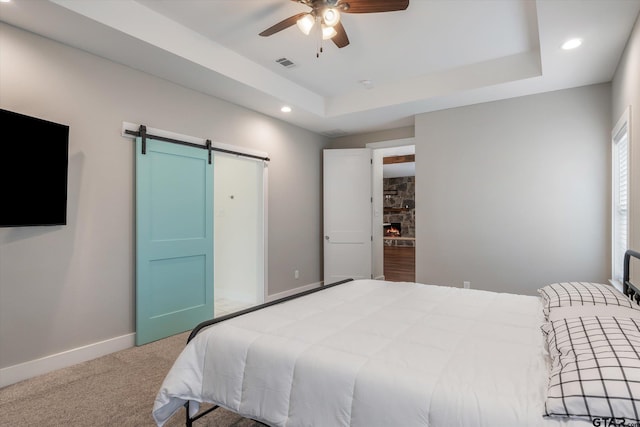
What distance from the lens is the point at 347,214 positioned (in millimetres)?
5496

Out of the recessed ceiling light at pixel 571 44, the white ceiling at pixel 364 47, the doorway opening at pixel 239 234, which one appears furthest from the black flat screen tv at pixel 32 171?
the recessed ceiling light at pixel 571 44

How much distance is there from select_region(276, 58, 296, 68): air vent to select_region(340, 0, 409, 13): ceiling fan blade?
4.42ft

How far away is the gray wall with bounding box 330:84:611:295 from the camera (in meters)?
3.57

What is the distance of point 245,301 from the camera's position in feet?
16.1

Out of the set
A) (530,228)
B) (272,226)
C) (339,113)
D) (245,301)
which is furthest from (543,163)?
(245,301)

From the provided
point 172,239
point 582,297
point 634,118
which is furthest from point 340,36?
point 172,239

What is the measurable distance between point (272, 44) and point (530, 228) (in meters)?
3.39

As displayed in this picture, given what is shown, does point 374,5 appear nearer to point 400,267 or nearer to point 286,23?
point 286,23

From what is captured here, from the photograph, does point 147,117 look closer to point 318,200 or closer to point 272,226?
point 272,226

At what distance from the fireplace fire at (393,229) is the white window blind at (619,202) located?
9.21 meters

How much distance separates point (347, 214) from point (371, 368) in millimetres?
4211

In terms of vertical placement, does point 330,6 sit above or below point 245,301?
above

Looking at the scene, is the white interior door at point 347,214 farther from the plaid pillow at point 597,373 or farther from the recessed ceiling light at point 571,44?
the plaid pillow at point 597,373

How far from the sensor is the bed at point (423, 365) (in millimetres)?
1071
